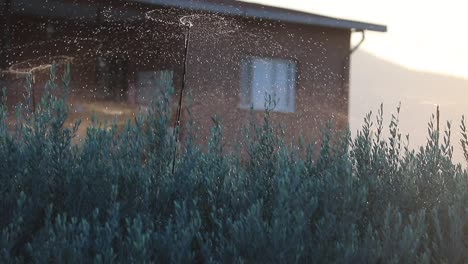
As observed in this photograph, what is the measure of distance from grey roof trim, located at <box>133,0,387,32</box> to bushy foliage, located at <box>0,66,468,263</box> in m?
12.7

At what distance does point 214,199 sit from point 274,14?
15.1m

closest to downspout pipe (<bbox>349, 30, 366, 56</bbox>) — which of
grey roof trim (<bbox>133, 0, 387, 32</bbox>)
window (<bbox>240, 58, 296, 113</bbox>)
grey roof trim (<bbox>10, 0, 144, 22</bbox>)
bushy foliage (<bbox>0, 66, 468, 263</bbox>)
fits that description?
grey roof trim (<bbox>133, 0, 387, 32</bbox>)

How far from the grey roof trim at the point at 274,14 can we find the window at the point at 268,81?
1.10 meters

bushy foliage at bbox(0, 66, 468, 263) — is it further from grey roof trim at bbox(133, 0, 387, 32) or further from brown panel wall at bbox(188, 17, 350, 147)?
brown panel wall at bbox(188, 17, 350, 147)

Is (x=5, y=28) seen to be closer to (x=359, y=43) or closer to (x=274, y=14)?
(x=274, y=14)

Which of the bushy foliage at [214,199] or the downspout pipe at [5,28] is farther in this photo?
the downspout pipe at [5,28]

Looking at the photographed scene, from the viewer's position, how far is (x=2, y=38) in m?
16.5

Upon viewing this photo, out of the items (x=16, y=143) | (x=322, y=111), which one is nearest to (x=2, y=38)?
(x=322, y=111)

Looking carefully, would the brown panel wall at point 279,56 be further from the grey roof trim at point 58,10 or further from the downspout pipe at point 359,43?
the grey roof trim at point 58,10

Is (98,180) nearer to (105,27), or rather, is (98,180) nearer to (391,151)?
(391,151)

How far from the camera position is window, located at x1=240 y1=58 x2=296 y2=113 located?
19.8m

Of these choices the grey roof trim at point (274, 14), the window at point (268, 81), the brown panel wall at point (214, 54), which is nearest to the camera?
the brown panel wall at point (214, 54)

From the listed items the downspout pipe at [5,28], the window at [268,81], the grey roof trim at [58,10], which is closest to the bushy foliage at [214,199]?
the downspout pipe at [5,28]

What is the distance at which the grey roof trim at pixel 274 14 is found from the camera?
1769cm
